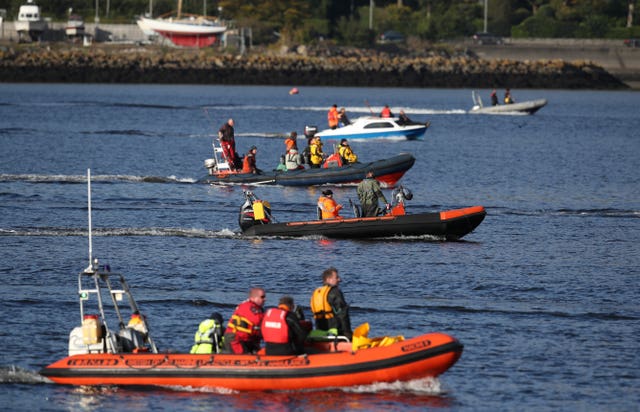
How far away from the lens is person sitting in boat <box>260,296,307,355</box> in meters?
16.7

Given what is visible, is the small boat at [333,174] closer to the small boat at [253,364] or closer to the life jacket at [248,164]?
the life jacket at [248,164]

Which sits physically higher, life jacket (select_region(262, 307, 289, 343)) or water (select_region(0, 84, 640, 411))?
life jacket (select_region(262, 307, 289, 343))

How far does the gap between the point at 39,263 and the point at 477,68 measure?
329ft

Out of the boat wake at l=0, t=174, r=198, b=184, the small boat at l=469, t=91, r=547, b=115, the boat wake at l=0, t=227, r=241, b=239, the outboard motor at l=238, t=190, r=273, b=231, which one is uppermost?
the outboard motor at l=238, t=190, r=273, b=231

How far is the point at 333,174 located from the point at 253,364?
76.3 feet

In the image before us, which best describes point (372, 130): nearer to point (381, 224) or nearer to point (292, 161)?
point (292, 161)

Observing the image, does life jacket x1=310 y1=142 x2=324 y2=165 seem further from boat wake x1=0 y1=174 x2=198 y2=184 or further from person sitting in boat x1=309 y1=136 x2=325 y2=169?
boat wake x1=0 y1=174 x2=198 y2=184

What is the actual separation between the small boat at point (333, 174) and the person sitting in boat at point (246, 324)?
73.6ft

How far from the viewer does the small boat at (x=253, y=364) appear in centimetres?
1675

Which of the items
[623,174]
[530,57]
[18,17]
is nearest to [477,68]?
[530,57]

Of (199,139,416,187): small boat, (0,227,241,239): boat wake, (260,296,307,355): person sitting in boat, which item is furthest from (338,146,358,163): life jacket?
(260,296,307,355): person sitting in boat

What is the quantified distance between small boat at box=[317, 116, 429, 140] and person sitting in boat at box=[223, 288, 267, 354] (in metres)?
38.8

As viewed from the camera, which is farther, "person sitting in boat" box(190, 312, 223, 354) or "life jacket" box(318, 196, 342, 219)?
"life jacket" box(318, 196, 342, 219)

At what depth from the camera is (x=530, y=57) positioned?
423 feet
